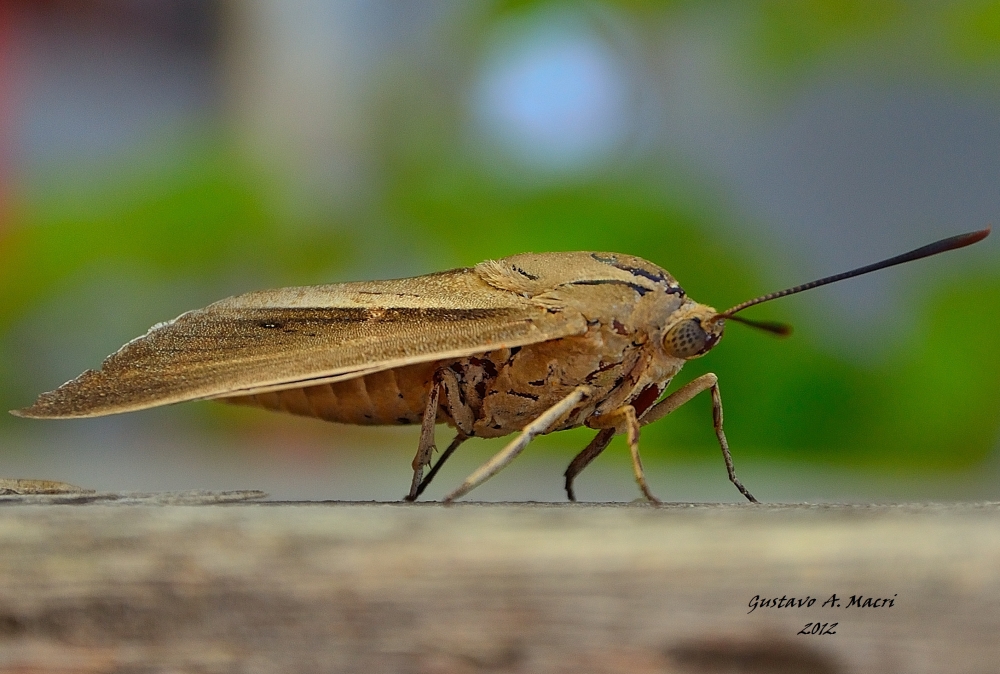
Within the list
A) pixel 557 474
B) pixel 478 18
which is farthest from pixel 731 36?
pixel 557 474

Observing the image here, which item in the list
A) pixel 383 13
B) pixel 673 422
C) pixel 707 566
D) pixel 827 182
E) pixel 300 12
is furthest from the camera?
pixel 300 12

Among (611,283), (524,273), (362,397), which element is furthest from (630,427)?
(362,397)

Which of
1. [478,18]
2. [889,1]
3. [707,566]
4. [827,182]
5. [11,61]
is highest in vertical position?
[11,61]

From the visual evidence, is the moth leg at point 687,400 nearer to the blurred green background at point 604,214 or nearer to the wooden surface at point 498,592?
the wooden surface at point 498,592

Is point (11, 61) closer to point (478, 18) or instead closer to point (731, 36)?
point (478, 18)

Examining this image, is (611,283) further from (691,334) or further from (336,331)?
(336,331)

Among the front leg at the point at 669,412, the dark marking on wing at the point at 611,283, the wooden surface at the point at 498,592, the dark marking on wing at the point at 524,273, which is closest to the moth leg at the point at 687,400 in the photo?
the front leg at the point at 669,412

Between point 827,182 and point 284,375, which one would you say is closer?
point 284,375

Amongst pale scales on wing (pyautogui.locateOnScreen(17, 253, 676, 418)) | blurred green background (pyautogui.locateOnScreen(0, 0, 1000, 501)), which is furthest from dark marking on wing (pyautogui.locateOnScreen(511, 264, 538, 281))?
blurred green background (pyautogui.locateOnScreen(0, 0, 1000, 501))
